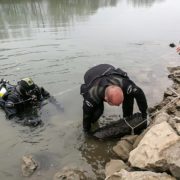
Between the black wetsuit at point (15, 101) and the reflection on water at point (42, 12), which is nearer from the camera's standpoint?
the black wetsuit at point (15, 101)

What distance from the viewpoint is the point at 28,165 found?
17.3 ft

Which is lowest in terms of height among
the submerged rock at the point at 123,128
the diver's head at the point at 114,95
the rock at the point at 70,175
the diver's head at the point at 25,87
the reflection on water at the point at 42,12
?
the reflection on water at the point at 42,12

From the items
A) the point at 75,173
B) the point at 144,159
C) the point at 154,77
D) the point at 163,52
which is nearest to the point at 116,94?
the point at 144,159

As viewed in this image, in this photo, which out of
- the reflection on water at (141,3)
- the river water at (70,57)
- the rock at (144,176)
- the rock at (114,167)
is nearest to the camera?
the rock at (144,176)

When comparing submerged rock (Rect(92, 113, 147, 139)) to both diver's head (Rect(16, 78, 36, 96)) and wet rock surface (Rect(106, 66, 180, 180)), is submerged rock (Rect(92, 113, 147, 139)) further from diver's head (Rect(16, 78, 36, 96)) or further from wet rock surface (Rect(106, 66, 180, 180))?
diver's head (Rect(16, 78, 36, 96))

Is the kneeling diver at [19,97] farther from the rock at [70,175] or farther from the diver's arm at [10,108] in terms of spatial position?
the rock at [70,175]

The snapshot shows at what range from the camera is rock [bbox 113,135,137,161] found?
17.2 ft

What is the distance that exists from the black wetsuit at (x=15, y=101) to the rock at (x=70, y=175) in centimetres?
235

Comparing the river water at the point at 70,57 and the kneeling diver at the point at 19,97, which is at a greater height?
the kneeling diver at the point at 19,97

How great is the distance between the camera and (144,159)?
4.20 meters

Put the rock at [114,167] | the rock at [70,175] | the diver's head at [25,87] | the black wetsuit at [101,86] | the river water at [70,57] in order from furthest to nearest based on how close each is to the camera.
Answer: the diver's head at [25,87]
the river water at [70,57]
the black wetsuit at [101,86]
the rock at [70,175]
the rock at [114,167]

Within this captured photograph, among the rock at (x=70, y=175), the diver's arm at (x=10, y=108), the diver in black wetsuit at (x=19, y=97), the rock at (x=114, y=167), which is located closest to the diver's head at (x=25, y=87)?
the diver in black wetsuit at (x=19, y=97)

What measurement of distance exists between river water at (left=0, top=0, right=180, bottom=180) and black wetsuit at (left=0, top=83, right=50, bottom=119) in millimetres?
316

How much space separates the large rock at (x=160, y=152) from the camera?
3.72 metres
